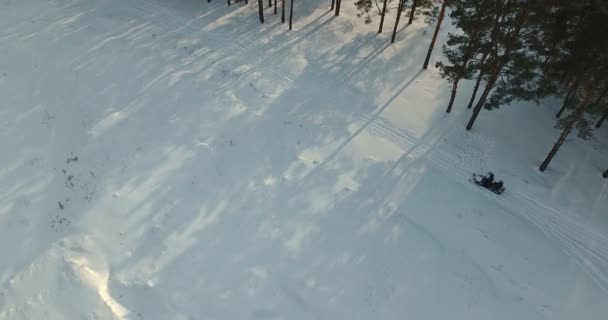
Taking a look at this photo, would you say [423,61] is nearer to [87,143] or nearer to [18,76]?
[87,143]

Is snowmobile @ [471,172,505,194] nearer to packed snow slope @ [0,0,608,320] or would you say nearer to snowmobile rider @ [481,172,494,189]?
snowmobile rider @ [481,172,494,189]

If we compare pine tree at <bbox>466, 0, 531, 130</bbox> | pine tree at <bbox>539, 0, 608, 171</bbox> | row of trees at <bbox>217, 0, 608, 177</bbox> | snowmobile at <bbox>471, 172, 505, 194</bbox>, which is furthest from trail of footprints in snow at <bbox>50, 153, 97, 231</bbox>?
pine tree at <bbox>539, 0, 608, 171</bbox>

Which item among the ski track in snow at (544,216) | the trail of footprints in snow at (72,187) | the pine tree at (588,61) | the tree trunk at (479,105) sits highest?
the pine tree at (588,61)

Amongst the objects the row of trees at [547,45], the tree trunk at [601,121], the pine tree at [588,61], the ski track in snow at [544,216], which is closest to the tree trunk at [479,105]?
the row of trees at [547,45]

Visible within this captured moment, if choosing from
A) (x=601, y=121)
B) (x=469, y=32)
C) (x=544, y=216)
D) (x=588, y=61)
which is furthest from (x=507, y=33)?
(x=601, y=121)

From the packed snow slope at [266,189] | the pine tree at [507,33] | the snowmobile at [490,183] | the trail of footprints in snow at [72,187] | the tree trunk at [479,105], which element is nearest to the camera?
the packed snow slope at [266,189]

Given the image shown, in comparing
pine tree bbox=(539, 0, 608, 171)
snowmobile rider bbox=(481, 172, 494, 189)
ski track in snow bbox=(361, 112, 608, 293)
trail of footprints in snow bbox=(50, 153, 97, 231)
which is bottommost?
ski track in snow bbox=(361, 112, 608, 293)

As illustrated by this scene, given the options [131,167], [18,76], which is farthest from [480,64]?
[18,76]

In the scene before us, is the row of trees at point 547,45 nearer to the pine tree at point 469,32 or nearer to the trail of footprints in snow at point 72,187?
the pine tree at point 469,32

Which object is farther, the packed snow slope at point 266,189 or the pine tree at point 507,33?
the pine tree at point 507,33

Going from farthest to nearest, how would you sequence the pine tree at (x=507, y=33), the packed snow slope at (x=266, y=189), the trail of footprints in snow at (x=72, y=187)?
the pine tree at (x=507, y=33)
the trail of footprints in snow at (x=72, y=187)
the packed snow slope at (x=266, y=189)
